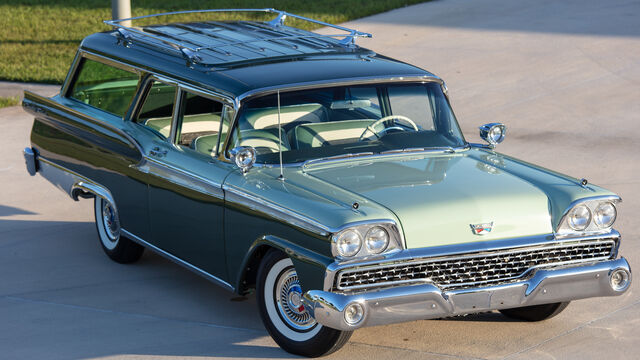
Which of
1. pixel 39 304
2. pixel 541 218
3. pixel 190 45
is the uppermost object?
pixel 190 45

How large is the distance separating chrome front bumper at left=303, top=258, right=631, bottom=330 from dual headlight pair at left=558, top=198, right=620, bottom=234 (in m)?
0.21

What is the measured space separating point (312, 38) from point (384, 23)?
405 inches

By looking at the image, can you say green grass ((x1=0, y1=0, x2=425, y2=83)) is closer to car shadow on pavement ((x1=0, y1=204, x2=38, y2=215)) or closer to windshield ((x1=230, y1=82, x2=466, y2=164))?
car shadow on pavement ((x1=0, y1=204, x2=38, y2=215))

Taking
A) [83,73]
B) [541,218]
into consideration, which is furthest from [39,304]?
[541,218]

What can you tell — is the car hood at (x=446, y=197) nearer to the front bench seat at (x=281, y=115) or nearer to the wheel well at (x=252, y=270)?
the front bench seat at (x=281, y=115)

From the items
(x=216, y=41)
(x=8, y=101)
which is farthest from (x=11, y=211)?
A: (x=8, y=101)

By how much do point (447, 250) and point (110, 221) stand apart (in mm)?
3258

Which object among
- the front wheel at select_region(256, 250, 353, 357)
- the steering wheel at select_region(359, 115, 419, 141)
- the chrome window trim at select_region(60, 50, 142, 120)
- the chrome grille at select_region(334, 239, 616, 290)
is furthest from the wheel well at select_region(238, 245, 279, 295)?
the chrome window trim at select_region(60, 50, 142, 120)

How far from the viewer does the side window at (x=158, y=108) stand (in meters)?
7.21

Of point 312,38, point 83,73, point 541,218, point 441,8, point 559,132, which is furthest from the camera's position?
point 441,8

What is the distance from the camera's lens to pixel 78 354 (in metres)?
6.09

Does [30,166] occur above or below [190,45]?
below

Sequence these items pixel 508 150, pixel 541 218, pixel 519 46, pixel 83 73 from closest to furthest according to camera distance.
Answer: pixel 541 218 → pixel 83 73 → pixel 508 150 → pixel 519 46

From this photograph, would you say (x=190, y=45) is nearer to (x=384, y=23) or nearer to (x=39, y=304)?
(x=39, y=304)
